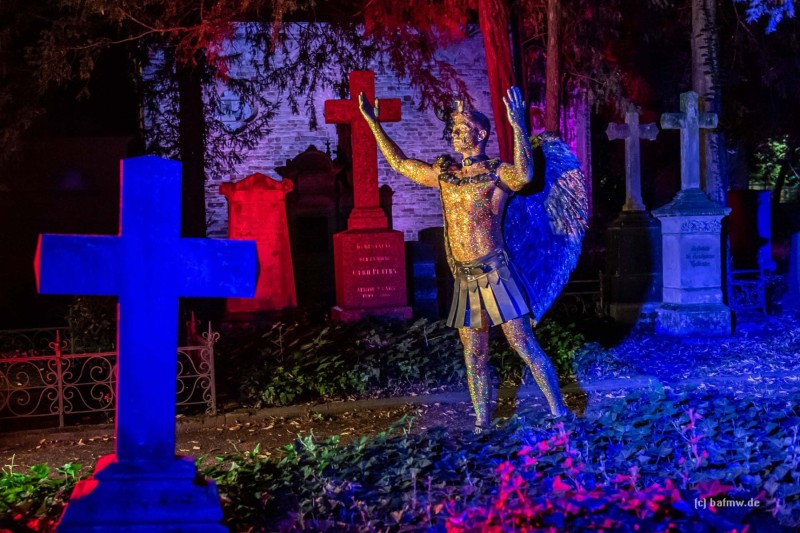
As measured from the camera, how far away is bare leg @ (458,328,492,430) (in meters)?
5.79

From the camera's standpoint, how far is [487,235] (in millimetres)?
5641

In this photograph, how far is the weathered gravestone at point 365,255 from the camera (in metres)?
11.6

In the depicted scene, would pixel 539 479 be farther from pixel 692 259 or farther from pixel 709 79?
pixel 709 79

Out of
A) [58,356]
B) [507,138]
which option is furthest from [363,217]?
[58,356]

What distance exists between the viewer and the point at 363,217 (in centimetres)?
1191

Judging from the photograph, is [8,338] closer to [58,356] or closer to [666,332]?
[58,356]

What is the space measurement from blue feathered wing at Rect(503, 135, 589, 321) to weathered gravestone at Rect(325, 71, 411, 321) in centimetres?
570

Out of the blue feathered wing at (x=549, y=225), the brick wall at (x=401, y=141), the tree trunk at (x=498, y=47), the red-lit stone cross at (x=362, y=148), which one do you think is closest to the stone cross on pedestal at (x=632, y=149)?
the tree trunk at (x=498, y=47)

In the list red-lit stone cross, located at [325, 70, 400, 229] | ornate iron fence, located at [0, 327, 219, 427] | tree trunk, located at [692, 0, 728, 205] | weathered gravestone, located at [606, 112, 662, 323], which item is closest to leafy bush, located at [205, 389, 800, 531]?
ornate iron fence, located at [0, 327, 219, 427]

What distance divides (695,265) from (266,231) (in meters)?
6.14

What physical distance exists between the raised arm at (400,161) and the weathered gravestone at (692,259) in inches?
262

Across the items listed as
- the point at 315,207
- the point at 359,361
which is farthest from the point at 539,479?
the point at 315,207

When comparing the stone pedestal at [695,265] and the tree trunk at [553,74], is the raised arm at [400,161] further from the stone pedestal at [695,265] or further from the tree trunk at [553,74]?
the tree trunk at [553,74]

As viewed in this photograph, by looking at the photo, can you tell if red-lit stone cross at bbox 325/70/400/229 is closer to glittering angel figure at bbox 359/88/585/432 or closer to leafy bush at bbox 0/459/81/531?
glittering angel figure at bbox 359/88/585/432
